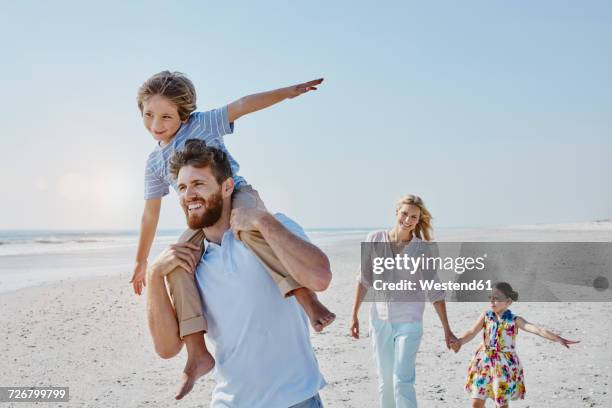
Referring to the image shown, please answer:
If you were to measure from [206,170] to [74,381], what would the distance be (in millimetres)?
6202

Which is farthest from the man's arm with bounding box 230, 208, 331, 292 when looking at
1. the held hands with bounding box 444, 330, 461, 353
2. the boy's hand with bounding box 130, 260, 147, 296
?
the held hands with bounding box 444, 330, 461, 353

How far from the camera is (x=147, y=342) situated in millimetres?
9812

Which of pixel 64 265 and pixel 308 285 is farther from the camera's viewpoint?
pixel 64 265

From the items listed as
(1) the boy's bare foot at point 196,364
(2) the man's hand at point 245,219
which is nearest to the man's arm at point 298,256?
(2) the man's hand at point 245,219

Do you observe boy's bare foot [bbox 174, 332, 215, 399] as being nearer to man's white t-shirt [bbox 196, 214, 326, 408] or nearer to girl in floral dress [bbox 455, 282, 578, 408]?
man's white t-shirt [bbox 196, 214, 326, 408]

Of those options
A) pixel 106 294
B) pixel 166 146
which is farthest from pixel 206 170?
pixel 106 294

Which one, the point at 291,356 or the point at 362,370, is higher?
the point at 291,356

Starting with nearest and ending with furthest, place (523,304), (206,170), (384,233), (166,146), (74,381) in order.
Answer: (206,170)
(166,146)
(384,233)
(74,381)
(523,304)

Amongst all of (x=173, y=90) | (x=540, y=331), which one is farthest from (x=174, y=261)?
(x=540, y=331)

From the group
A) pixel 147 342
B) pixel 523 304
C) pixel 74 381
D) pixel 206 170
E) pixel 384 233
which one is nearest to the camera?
pixel 206 170

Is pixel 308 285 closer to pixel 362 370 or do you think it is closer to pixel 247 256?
pixel 247 256

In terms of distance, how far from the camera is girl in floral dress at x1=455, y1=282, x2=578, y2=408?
17.0 feet

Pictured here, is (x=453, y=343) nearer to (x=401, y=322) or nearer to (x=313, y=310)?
(x=401, y=322)

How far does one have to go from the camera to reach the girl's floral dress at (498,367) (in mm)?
5172
